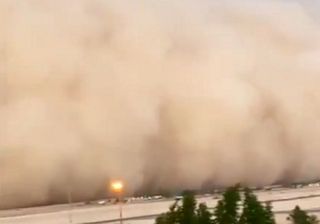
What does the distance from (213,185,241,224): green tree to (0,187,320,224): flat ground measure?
154 centimetres

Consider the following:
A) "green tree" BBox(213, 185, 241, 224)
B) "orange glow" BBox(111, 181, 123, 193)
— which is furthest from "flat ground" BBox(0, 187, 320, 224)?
"green tree" BBox(213, 185, 241, 224)

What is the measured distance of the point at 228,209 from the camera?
11.2ft

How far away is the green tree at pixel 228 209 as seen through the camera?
338 centimetres

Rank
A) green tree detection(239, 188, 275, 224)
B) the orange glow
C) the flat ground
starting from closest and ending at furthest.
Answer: green tree detection(239, 188, 275, 224) < the orange glow < the flat ground

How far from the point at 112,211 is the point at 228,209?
8.83 feet

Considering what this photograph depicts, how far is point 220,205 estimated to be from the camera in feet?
11.3

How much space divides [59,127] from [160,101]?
1.32 metres

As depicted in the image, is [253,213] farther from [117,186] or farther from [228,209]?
[117,186]

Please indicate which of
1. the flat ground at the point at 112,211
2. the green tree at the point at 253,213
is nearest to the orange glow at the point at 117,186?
the flat ground at the point at 112,211

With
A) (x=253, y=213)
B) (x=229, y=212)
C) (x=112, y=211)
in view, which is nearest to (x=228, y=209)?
(x=229, y=212)

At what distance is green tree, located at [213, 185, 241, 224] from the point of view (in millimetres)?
3383

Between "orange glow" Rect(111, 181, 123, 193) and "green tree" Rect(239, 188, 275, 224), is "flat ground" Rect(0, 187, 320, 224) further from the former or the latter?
"green tree" Rect(239, 188, 275, 224)

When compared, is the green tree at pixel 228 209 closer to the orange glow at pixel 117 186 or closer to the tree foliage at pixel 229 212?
the tree foliage at pixel 229 212

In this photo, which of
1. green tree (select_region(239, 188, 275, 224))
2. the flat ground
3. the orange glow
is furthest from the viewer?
the flat ground
